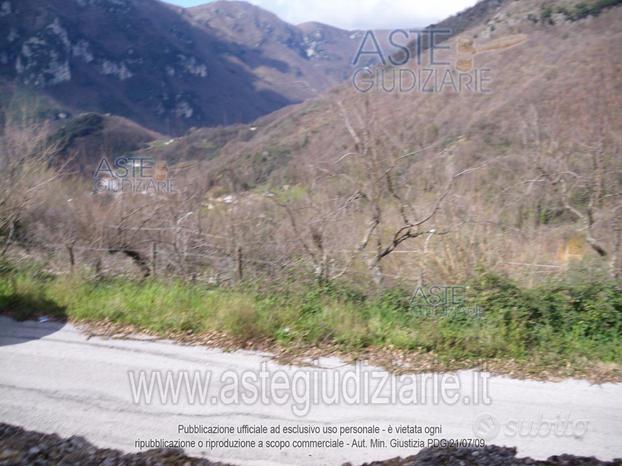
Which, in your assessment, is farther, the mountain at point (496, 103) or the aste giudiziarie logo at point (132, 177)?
the aste giudiziarie logo at point (132, 177)

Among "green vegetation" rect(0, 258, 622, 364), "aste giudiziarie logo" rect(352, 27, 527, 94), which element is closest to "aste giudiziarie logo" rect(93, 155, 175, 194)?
"green vegetation" rect(0, 258, 622, 364)

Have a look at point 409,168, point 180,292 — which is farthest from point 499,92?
point 180,292

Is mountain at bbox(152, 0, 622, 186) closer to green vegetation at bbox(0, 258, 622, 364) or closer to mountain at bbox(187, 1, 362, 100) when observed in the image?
green vegetation at bbox(0, 258, 622, 364)

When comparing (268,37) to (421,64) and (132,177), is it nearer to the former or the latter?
(421,64)

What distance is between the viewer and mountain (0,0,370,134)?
94.0ft

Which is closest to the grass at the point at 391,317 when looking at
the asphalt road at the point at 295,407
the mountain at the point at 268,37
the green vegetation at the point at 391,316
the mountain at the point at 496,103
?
the green vegetation at the point at 391,316

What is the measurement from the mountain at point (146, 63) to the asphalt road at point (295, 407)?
18.1 metres

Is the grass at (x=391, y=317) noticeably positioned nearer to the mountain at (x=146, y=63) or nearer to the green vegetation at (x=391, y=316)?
the green vegetation at (x=391, y=316)

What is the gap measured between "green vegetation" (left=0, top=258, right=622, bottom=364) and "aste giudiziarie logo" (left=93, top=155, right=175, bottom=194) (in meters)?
3.55

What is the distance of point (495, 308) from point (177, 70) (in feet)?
117

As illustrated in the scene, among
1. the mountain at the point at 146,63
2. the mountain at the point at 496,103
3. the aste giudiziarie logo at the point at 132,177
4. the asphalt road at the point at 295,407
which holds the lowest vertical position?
the asphalt road at the point at 295,407

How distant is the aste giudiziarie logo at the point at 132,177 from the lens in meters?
11.1

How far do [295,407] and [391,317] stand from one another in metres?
2.34

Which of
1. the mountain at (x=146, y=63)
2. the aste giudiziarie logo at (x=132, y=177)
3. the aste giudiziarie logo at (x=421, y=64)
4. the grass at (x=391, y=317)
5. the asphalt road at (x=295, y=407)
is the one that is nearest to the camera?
the asphalt road at (x=295, y=407)
